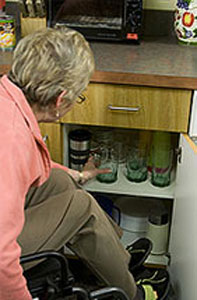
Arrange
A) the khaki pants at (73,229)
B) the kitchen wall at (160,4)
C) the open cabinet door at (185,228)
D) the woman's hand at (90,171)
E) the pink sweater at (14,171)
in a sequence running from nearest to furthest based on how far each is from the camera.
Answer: the pink sweater at (14,171)
the khaki pants at (73,229)
the open cabinet door at (185,228)
the woman's hand at (90,171)
the kitchen wall at (160,4)

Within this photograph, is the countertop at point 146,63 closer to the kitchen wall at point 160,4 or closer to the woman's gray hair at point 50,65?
the kitchen wall at point 160,4

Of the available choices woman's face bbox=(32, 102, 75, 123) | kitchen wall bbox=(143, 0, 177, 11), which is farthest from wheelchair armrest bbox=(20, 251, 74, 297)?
kitchen wall bbox=(143, 0, 177, 11)

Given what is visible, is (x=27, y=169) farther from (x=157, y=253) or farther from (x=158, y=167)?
(x=157, y=253)

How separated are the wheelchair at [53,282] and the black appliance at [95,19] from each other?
973 mm

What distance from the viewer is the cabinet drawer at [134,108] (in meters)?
1.73

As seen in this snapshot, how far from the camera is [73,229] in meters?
1.46

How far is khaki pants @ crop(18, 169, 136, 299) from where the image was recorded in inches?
55.2

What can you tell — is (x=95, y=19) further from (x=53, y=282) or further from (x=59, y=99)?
(x=53, y=282)

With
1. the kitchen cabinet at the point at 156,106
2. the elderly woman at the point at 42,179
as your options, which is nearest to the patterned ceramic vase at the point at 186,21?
the kitchen cabinet at the point at 156,106

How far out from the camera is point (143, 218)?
218 cm

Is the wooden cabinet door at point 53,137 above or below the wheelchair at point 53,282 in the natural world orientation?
above

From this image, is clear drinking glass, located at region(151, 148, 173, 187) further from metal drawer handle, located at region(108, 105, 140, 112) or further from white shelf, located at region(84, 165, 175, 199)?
metal drawer handle, located at region(108, 105, 140, 112)

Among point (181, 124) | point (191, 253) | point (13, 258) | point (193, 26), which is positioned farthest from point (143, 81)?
point (13, 258)

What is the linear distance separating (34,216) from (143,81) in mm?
591
